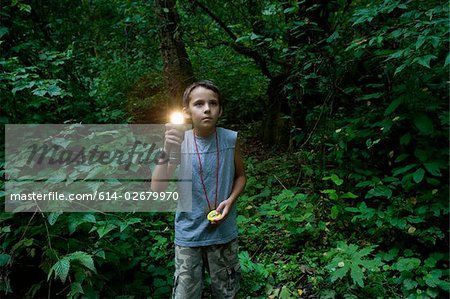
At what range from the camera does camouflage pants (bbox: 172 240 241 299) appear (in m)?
1.94

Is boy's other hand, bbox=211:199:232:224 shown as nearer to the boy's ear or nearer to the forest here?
the boy's ear

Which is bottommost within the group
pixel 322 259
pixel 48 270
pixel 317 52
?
pixel 322 259

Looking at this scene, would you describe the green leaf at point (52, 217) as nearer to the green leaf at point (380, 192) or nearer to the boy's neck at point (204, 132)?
the boy's neck at point (204, 132)

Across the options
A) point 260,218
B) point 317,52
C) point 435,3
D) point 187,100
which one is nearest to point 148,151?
point 187,100

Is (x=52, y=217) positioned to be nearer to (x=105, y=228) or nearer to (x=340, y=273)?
(x=105, y=228)

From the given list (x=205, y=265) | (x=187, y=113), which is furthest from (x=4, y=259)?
(x=187, y=113)

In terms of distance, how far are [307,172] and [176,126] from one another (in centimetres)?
235

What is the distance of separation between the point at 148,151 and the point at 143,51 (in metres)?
3.86

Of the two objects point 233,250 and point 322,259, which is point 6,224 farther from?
point 322,259

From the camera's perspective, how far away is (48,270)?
6.91 feet

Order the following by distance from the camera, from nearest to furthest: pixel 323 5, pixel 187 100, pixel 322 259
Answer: pixel 187 100, pixel 322 259, pixel 323 5

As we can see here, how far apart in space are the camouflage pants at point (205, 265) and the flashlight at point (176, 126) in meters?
0.52

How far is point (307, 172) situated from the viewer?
377 cm

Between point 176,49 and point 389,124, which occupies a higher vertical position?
point 176,49
